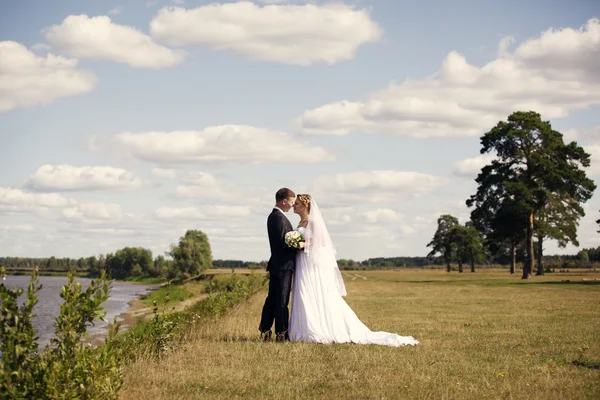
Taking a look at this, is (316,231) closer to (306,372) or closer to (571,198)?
(306,372)

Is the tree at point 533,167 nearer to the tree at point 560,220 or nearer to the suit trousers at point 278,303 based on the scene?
the tree at point 560,220

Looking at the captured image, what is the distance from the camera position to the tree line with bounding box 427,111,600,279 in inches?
1978

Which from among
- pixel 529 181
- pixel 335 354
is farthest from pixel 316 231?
pixel 529 181

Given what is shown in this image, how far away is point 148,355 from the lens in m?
11.1

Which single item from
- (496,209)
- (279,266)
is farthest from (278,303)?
(496,209)

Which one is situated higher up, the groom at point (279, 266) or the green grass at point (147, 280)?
the groom at point (279, 266)

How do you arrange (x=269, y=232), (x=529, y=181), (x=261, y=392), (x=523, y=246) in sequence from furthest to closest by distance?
(x=523, y=246) → (x=529, y=181) → (x=269, y=232) → (x=261, y=392)

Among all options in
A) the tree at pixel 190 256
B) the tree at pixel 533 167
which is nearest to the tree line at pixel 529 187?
the tree at pixel 533 167

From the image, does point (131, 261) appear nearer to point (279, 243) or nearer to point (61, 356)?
point (279, 243)

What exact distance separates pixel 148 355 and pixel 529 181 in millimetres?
46095

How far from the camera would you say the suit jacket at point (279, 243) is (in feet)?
43.7

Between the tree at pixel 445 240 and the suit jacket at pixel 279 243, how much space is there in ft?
332

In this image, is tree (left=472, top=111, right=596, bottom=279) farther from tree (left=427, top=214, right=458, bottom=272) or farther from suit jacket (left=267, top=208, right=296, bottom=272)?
tree (left=427, top=214, right=458, bottom=272)

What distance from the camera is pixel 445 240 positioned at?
113375 mm
